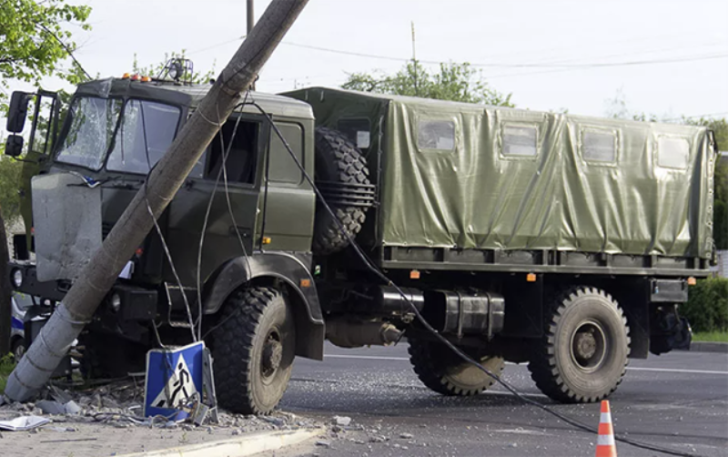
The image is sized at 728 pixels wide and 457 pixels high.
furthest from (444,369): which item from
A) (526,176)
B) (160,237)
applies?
(160,237)

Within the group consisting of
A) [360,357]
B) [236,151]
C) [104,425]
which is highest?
[236,151]

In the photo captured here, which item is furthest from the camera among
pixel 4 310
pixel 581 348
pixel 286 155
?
pixel 4 310

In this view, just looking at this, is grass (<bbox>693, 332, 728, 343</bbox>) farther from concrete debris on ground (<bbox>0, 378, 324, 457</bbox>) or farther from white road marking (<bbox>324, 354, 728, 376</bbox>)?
concrete debris on ground (<bbox>0, 378, 324, 457</bbox>)

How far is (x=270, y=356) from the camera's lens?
36.0 ft

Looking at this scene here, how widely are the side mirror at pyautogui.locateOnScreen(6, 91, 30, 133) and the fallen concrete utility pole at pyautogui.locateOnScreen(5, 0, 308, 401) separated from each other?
61.3 inches

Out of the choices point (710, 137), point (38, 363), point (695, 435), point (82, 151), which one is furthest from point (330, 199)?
point (710, 137)

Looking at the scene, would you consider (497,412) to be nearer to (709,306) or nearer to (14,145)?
(14,145)

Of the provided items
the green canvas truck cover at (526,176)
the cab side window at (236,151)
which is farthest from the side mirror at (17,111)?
the green canvas truck cover at (526,176)

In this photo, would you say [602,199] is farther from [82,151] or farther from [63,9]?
[63,9]

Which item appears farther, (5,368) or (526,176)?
(526,176)

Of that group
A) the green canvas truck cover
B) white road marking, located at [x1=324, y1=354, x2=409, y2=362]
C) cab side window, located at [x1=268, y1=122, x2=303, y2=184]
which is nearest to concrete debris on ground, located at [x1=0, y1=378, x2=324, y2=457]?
cab side window, located at [x1=268, y1=122, x2=303, y2=184]

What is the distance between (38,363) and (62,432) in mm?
1520

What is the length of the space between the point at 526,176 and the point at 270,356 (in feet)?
13.5

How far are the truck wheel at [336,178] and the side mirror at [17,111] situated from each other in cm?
287
